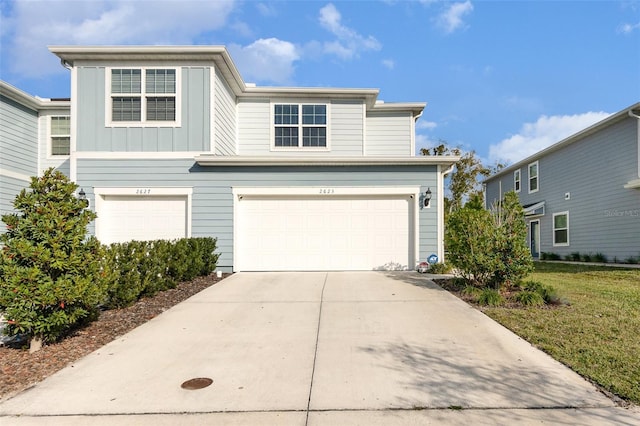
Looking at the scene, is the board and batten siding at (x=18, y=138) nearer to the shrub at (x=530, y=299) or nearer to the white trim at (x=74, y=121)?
the white trim at (x=74, y=121)

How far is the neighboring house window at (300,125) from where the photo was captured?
1243 centimetres

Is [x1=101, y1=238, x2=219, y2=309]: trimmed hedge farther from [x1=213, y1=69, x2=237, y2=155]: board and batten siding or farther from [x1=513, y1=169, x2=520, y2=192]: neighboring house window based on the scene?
[x1=513, y1=169, x2=520, y2=192]: neighboring house window

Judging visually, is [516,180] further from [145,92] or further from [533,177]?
[145,92]

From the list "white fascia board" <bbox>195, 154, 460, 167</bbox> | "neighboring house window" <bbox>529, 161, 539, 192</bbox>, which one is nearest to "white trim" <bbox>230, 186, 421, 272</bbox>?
"white fascia board" <bbox>195, 154, 460, 167</bbox>

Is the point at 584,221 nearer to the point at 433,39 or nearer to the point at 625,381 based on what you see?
the point at 433,39

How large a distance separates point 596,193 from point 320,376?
1593cm

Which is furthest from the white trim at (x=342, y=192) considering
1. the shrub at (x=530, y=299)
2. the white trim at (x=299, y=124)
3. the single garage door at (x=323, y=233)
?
the shrub at (x=530, y=299)

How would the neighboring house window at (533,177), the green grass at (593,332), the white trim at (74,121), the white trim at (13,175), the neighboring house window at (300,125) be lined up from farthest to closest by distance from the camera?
the neighboring house window at (533,177)
the neighboring house window at (300,125)
the white trim at (13,175)
the white trim at (74,121)
the green grass at (593,332)

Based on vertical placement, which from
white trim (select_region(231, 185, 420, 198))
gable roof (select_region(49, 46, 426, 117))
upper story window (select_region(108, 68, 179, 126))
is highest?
gable roof (select_region(49, 46, 426, 117))

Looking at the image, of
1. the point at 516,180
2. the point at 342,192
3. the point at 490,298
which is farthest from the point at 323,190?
the point at 516,180

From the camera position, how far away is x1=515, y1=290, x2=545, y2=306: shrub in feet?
21.1

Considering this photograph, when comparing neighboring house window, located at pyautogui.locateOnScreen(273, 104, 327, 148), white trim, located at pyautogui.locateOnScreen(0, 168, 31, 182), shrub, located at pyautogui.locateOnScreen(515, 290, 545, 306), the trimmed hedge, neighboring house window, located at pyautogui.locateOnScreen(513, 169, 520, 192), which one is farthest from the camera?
neighboring house window, located at pyautogui.locateOnScreen(513, 169, 520, 192)

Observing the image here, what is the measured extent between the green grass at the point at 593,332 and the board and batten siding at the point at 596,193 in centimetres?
711

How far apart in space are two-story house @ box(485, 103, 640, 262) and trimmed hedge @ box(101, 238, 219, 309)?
10316 millimetres
